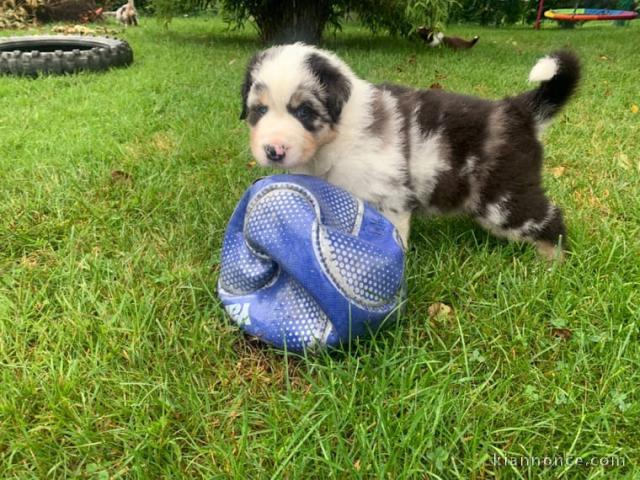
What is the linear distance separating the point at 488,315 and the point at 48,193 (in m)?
2.84

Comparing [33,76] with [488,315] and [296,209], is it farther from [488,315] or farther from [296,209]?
[488,315]

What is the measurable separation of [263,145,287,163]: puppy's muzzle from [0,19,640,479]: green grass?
692 mm

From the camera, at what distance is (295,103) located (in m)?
2.65

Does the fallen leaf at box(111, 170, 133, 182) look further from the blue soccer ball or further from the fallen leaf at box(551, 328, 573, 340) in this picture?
the fallen leaf at box(551, 328, 573, 340)

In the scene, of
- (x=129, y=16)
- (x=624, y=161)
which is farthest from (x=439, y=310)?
(x=129, y=16)

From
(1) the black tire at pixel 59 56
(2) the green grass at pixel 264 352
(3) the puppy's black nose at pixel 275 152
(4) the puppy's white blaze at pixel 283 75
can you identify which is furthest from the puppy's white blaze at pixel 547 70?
(1) the black tire at pixel 59 56

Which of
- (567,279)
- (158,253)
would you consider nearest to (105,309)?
(158,253)

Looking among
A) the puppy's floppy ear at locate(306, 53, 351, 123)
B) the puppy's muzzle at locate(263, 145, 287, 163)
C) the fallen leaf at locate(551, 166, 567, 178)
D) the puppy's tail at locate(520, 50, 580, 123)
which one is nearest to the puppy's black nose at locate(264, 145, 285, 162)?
the puppy's muzzle at locate(263, 145, 287, 163)

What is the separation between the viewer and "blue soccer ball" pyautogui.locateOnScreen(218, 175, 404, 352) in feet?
6.72

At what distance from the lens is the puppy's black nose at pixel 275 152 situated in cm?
249

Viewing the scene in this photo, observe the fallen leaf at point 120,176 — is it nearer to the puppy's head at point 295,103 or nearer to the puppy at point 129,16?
the puppy's head at point 295,103

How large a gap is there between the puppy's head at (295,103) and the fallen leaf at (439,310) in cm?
96

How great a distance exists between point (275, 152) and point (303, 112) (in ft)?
1.05

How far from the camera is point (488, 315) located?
242 cm
